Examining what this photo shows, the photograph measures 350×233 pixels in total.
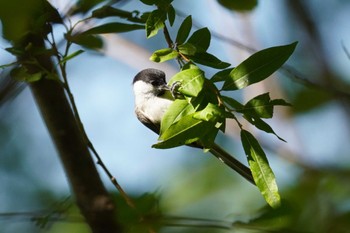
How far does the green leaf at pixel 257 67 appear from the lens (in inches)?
41.0

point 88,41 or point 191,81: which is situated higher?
point 88,41

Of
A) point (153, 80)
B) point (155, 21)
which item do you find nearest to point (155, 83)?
point (153, 80)

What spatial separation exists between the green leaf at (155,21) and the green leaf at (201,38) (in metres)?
0.07

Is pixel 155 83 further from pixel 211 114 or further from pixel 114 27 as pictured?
pixel 211 114

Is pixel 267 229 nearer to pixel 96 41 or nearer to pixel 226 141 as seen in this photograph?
pixel 96 41

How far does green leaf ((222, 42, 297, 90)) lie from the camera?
104 cm

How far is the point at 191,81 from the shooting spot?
0.98 m

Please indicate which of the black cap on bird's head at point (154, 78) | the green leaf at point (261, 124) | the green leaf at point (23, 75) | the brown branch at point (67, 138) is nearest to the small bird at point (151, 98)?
the black cap on bird's head at point (154, 78)

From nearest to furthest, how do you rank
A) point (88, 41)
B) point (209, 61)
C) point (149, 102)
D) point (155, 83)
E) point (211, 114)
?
point (211, 114) < point (209, 61) < point (88, 41) < point (149, 102) < point (155, 83)

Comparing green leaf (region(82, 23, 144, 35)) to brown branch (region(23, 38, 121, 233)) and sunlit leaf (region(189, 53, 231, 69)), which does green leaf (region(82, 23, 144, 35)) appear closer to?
brown branch (region(23, 38, 121, 233))

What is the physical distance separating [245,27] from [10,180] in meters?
1.48

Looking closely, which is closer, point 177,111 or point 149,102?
point 177,111

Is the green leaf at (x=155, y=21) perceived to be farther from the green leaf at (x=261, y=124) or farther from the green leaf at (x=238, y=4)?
the green leaf at (x=261, y=124)

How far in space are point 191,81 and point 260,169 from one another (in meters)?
0.20
